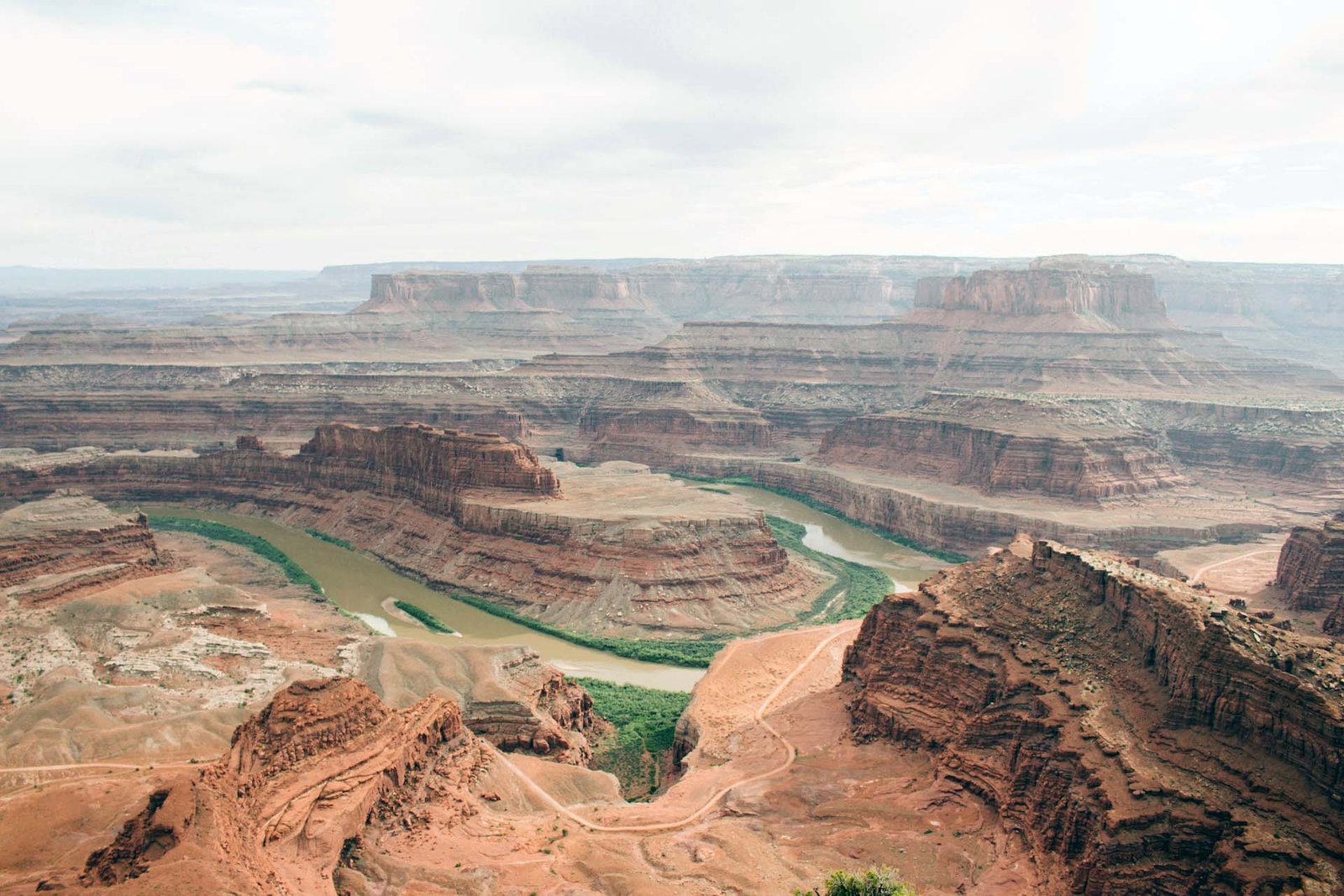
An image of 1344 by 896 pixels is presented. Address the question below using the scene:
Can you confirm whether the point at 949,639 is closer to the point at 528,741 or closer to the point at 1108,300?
the point at 528,741

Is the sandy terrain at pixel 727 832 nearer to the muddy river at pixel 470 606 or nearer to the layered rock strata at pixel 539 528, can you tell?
the muddy river at pixel 470 606

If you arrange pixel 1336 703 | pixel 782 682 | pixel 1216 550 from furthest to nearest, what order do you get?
pixel 1216 550 < pixel 782 682 < pixel 1336 703

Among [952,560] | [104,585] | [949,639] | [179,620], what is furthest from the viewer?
[952,560]

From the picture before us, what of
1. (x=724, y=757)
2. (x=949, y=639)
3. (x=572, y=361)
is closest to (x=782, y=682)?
(x=724, y=757)

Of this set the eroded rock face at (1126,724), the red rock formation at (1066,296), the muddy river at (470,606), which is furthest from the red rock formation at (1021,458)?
the eroded rock face at (1126,724)

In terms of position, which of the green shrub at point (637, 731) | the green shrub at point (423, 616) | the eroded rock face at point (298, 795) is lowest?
the green shrub at point (423, 616)

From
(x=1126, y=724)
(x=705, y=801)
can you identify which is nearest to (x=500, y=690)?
(x=705, y=801)

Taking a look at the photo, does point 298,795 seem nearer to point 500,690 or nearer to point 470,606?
point 500,690

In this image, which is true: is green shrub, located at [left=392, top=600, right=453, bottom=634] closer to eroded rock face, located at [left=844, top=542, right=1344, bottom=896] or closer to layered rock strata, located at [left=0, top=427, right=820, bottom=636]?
layered rock strata, located at [left=0, top=427, right=820, bottom=636]
